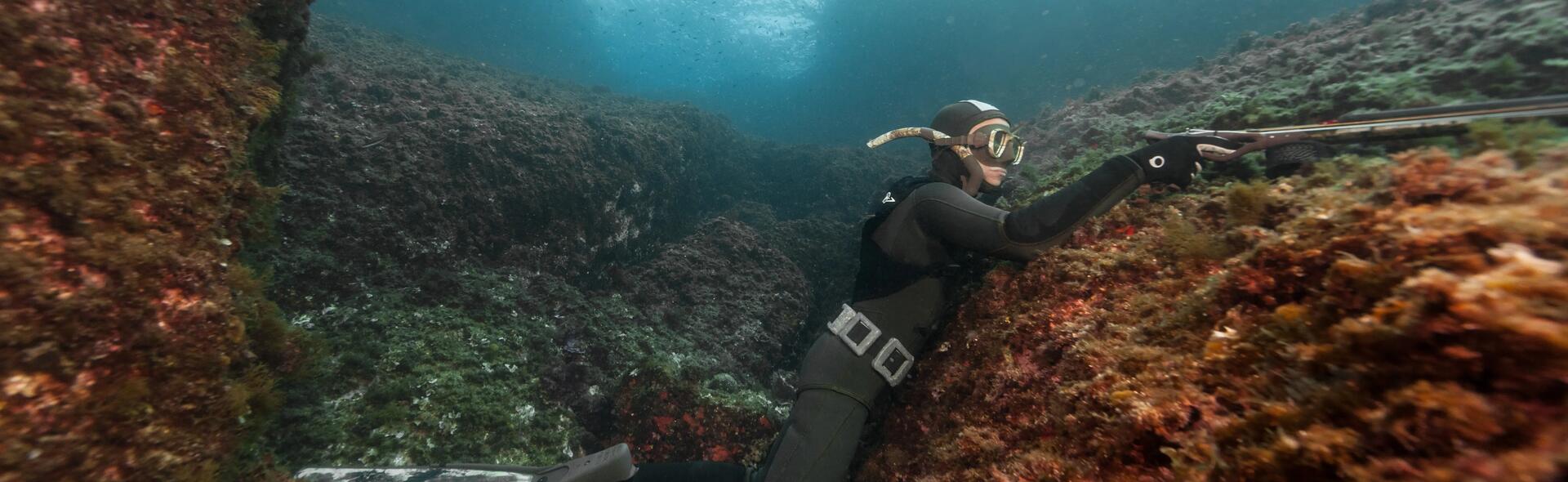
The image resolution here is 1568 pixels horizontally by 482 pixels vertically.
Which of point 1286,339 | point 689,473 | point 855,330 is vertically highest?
point 1286,339

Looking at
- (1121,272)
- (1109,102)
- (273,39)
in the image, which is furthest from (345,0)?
(1121,272)

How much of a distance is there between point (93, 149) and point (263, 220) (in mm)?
1126

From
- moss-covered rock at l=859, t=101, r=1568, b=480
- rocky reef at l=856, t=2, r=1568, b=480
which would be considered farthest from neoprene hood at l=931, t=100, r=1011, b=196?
moss-covered rock at l=859, t=101, r=1568, b=480

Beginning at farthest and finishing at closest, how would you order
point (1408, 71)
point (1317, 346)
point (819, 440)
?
point (1408, 71) < point (819, 440) < point (1317, 346)

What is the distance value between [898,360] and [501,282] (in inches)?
207

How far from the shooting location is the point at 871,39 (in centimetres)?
3912

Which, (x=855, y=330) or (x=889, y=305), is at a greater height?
(x=889, y=305)

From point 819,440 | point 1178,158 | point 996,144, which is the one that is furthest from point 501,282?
point 1178,158

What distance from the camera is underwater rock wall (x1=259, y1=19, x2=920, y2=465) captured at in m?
4.27

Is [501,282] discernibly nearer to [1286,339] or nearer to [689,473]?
[689,473]

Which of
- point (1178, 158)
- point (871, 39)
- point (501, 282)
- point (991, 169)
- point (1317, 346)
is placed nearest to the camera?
point (1317, 346)

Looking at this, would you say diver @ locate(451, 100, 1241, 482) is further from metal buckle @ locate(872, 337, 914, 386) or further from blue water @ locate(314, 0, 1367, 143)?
blue water @ locate(314, 0, 1367, 143)

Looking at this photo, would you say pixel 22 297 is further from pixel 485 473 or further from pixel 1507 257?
pixel 1507 257

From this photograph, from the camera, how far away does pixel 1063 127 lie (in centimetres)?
1052
